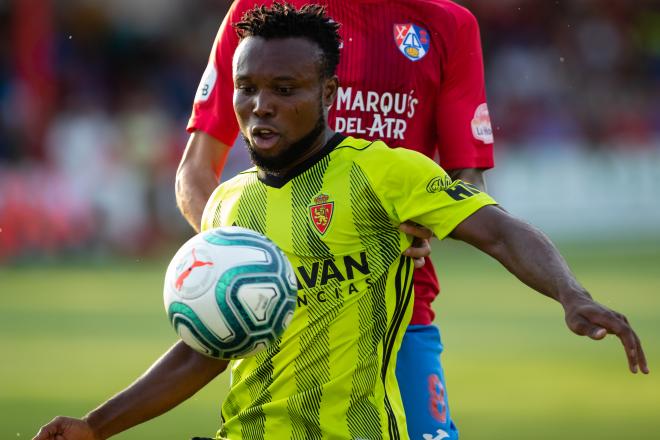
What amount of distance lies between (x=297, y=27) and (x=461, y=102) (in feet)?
4.15

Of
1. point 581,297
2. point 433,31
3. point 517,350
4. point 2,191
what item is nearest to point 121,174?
point 2,191

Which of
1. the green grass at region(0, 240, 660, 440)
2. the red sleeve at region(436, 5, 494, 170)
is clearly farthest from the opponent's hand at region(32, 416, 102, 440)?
the green grass at region(0, 240, 660, 440)

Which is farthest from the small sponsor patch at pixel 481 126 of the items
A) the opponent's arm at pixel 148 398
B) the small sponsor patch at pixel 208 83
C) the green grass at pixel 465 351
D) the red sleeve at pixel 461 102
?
the green grass at pixel 465 351

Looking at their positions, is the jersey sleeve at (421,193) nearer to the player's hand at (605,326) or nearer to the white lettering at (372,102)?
the player's hand at (605,326)

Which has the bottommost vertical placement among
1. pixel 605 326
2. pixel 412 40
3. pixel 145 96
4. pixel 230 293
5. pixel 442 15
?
pixel 605 326

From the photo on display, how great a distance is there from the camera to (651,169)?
22.1 meters

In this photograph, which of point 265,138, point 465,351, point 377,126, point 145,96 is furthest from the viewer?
point 145,96

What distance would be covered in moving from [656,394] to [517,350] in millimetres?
2614

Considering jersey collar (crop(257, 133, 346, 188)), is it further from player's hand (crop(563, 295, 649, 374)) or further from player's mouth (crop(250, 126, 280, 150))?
player's hand (crop(563, 295, 649, 374))

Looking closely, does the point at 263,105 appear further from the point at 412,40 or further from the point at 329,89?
the point at 412,40

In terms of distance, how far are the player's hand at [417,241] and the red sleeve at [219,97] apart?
1.50m

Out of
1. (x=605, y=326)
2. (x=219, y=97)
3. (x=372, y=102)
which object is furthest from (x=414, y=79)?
(x=605, y=326)

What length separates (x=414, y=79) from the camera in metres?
5.40

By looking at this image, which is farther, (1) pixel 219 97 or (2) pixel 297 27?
(1) pixel 219 97
